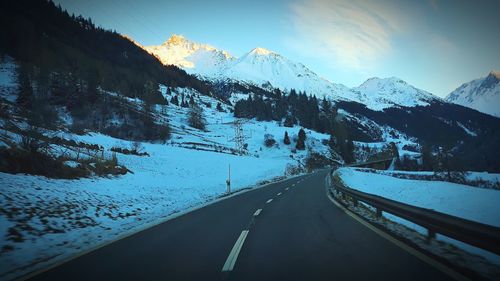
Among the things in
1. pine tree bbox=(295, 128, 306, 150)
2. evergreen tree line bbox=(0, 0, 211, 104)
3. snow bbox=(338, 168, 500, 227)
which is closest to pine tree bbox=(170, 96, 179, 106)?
evergreen tree line bbox=(0, 0, 211, 104)

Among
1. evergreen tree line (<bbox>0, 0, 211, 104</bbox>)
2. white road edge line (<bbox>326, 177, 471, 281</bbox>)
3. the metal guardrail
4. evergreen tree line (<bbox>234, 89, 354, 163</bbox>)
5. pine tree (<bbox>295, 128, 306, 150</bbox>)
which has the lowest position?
white road edge line (<bbox>326, 177, 471, 281</bbox>)

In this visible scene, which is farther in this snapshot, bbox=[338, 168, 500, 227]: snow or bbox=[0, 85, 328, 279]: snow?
bbox=[338, 168, 500, 227]: snow

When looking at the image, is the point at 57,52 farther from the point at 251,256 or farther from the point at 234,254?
the point at 251,256

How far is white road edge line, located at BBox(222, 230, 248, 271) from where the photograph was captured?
5.27 metres

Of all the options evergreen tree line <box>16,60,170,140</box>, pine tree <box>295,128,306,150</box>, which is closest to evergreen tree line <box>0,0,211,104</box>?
evergreen tree line <box>16,60,170,140</box>

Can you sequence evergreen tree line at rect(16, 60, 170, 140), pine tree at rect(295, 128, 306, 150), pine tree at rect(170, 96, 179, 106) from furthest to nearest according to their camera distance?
pine tree at rect(170, 96, 179, 106) < pine tree at rect(295, 128, 306, 150) < evergreen tree line at rect(16, 60, 170, 140)

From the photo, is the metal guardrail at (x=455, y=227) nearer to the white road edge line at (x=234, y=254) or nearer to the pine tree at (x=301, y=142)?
the white road edge line at (x=234, y=254)

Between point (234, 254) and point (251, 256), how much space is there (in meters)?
0.36

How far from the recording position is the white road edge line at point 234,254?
527 centimetres

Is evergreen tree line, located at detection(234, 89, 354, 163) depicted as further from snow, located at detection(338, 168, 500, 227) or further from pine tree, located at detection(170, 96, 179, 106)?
snow, located at detection(338, 168, 500, 227)

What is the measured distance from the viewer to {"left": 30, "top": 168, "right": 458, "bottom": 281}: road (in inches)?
192

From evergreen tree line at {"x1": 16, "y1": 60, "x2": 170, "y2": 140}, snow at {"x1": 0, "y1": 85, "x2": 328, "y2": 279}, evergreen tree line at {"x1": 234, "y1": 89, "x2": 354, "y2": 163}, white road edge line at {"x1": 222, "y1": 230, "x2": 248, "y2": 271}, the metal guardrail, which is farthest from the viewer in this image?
evergreen tree line at {"x1": 234, "y1": 89, "x2": 354, "y2": 163}

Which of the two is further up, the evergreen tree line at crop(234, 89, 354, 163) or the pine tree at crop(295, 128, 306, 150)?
the evergreen tree line at crop(234, 89, 354, 163)

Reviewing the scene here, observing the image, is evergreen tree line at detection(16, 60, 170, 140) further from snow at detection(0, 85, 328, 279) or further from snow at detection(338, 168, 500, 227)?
snow at detection(338, 168, 500, 227)
